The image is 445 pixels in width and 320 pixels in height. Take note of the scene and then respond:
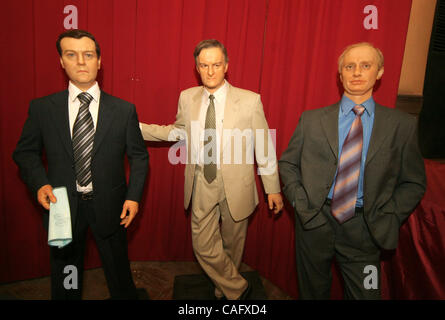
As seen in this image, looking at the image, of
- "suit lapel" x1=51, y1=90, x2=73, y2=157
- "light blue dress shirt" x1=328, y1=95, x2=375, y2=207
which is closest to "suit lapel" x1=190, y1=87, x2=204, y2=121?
"suit lapel" x1=51, y1=90, x2=73, y2=157

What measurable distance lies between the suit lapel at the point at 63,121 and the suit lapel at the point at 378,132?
5.70 feet

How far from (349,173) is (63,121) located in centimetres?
172

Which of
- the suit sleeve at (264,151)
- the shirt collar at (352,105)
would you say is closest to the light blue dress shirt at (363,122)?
the shirt collar at (352,105)

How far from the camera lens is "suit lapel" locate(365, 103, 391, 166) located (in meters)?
1.66

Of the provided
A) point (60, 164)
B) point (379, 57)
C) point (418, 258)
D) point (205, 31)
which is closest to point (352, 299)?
point (418, 258)

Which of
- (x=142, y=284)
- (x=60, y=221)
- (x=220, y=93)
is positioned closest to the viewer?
(x=60, y=221)

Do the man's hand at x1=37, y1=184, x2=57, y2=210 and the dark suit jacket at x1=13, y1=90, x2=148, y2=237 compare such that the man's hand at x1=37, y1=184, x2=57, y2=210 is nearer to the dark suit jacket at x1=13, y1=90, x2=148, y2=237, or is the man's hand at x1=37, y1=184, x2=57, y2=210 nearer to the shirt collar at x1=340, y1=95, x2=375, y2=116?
the dark suit jacket at x1=13, y1=90, x2=148, y2=237

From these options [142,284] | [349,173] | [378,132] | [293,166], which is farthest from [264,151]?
[142,284]

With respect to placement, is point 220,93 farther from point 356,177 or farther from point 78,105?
point 356,177

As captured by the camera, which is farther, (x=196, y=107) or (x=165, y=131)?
(x=165, y=131)

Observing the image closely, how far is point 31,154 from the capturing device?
1.80 meters

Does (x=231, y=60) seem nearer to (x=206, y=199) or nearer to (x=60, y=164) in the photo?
(x=206, y=199)

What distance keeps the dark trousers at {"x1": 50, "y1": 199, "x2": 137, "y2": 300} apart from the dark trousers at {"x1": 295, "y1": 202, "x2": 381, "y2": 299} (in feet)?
4.03

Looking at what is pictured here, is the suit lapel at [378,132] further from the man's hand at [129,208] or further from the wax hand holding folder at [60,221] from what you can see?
the wax hand holding folder at [60,221]
